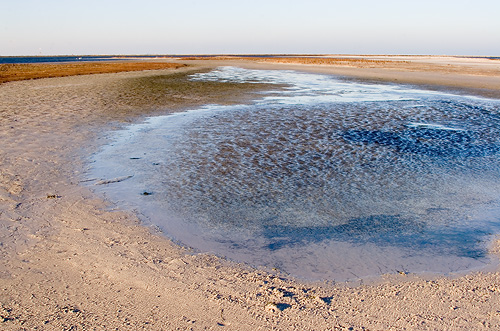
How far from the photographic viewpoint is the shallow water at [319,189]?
5297mm

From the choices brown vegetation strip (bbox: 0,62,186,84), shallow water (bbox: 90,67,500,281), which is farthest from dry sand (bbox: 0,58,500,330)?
brown vegetation strip (bbox: 0,62,186,84)

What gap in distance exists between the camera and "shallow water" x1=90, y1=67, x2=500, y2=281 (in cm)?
530

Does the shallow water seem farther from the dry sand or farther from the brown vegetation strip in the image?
the brown vegetation strip

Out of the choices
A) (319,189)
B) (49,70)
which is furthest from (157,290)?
(49,70)

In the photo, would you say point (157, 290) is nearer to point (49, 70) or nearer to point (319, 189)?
point (319, 189)

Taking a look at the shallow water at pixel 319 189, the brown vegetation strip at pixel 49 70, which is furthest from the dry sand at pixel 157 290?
the brown vegetation strip at pixel 49 70

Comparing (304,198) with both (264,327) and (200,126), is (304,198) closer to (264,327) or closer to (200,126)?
(264,327)

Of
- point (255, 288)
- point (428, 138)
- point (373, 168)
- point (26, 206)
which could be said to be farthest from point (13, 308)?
point (428, 138)

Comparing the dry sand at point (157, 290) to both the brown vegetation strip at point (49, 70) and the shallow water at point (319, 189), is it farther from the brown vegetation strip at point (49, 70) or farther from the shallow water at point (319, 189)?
the brown vegetation strip at point (49, 70)

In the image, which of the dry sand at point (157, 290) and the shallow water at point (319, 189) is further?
the shallow water at point (319, 189)

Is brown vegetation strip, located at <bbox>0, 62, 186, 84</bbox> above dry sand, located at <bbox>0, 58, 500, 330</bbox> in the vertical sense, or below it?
above

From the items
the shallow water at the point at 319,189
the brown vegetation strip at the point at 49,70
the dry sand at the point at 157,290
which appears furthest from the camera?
the brown vegetation strip at the point at 49,70

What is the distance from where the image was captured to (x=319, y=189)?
7.66 m

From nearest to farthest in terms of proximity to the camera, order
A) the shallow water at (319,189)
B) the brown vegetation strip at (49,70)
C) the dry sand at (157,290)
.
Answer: the dry sand at (157,290) → the shallow water at (319,189) → the brown vegetation strip at (49,70)
